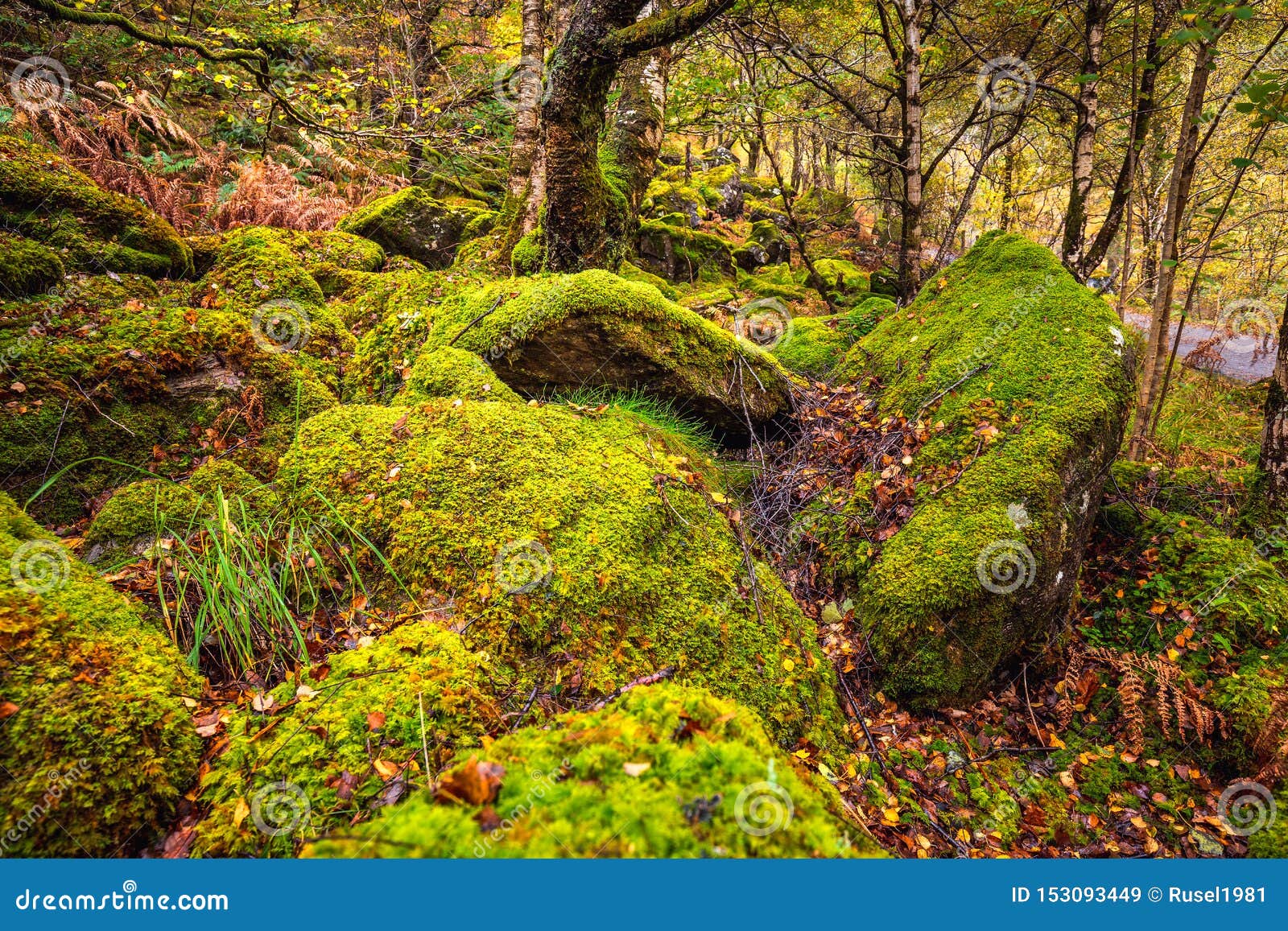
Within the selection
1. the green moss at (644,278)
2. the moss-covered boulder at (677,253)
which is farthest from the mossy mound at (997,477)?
the moss-covered boulder at (677,253)

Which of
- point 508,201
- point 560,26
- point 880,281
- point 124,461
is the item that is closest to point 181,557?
point 124,461

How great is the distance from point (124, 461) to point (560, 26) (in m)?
8.32

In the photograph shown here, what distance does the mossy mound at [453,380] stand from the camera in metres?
4.00

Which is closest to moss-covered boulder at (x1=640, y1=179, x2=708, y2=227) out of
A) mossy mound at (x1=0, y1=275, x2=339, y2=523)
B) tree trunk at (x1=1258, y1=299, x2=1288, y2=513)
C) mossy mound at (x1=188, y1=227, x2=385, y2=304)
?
mossy mound at (x1=188, y1=227, x2=385, y2=304)

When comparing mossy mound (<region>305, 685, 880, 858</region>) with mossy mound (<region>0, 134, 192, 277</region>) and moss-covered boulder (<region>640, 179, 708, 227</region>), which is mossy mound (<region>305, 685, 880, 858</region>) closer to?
mossy mound (<region>0, 134, 192, 277</region>)

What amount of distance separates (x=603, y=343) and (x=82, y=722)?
3.53 m

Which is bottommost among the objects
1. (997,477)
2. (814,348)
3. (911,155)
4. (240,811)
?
(240,811)

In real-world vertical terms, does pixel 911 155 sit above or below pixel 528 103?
below

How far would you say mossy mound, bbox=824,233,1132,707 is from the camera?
3.32m

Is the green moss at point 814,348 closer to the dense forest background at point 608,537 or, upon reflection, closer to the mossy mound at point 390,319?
the dense forest background at point 608,537

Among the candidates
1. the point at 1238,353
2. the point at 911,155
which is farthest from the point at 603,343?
the point at 1238,353

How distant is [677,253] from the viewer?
1087 centimetres

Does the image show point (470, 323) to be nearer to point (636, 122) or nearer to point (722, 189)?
point (636, 122)

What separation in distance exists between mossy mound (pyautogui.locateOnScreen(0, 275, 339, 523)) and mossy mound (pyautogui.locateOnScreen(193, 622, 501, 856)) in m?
2.05
